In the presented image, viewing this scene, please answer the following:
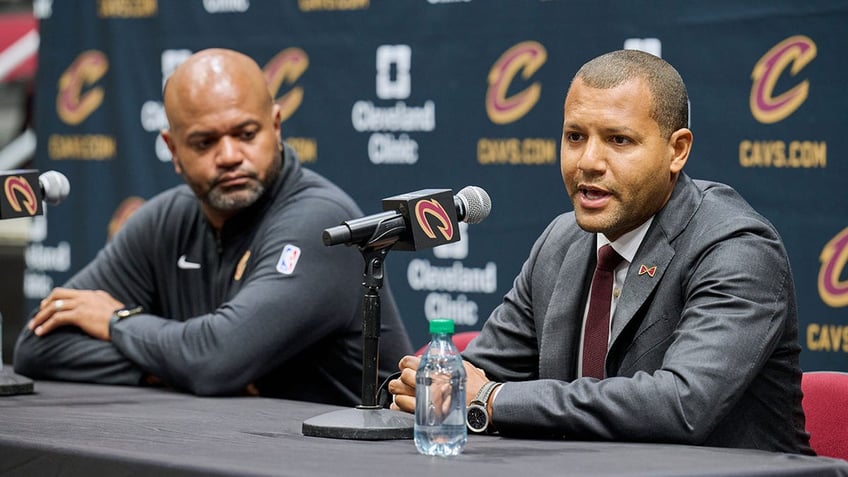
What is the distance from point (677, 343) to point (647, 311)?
20cm

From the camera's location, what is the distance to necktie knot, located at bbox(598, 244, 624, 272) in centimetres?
250

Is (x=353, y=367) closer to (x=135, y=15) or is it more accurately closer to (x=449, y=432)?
(x=449, y=432)

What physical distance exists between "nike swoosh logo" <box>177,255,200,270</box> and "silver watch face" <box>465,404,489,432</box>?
4.44 ft

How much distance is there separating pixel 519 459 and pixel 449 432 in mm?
130

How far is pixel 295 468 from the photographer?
5.82 feet

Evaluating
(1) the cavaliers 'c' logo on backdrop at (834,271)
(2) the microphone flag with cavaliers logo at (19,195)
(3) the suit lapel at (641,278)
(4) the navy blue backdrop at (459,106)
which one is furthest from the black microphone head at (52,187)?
(1) the cavaliers 'c' logo on backdrop at (834,271)

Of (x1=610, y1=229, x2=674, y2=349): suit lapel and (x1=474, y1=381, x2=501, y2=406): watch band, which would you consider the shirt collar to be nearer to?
(x1=610, y1=229, x2=674, y2=349): suit lapel

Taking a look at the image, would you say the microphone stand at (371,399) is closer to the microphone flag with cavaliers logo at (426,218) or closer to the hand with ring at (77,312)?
the microphone flag with cavaliers logo at (426,218)

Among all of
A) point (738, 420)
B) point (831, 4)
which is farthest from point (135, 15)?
point (738, 420)

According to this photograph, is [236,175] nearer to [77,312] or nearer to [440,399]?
[77,312]

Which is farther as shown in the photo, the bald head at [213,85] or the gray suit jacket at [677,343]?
the bald head at [213,85]

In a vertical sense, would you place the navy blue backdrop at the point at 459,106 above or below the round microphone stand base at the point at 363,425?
above

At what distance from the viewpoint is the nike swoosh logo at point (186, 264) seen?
337 centimetres

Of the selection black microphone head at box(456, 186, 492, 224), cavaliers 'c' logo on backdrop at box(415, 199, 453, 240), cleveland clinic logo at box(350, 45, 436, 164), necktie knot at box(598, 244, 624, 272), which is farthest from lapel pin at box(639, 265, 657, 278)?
cleveland clinic logo at box(350, 45, 436, 164)
